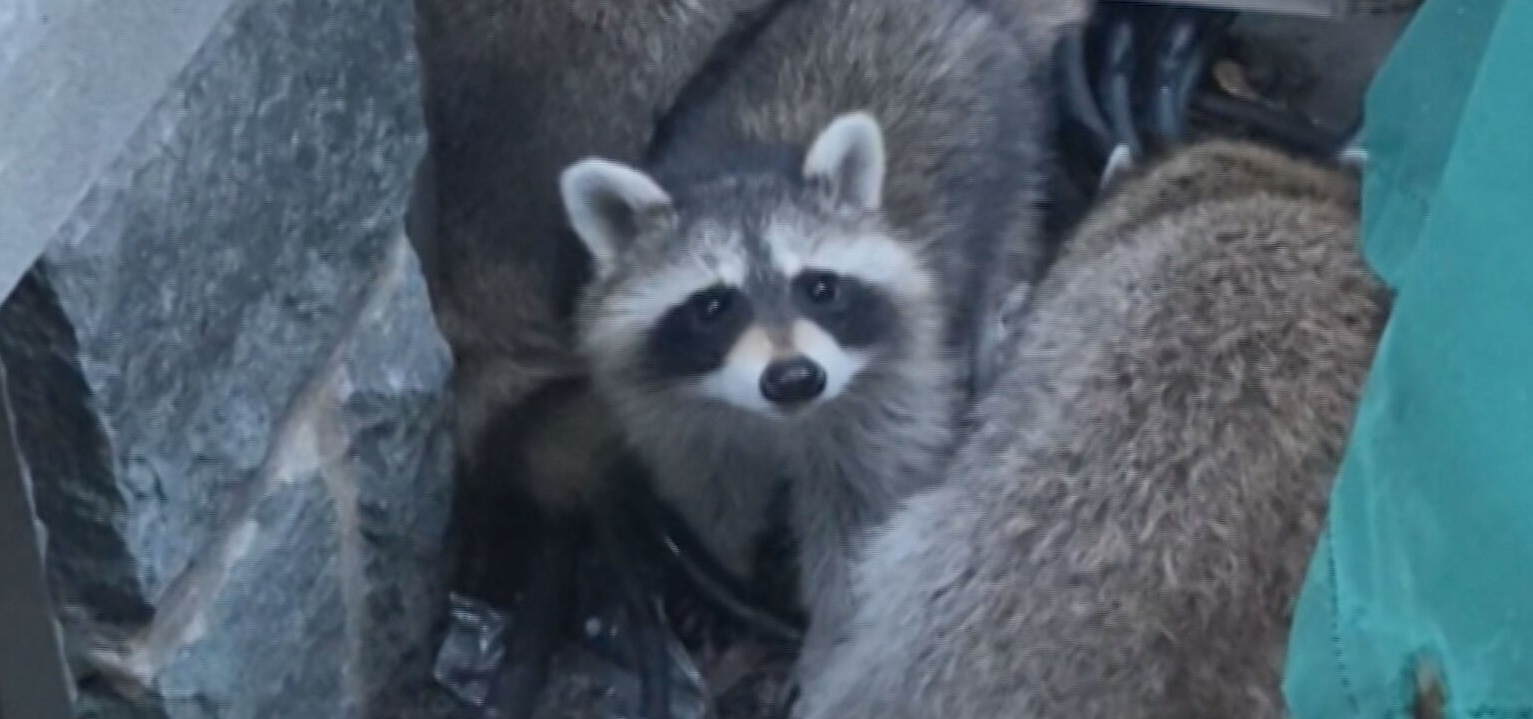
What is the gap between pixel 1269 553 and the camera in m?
2.48

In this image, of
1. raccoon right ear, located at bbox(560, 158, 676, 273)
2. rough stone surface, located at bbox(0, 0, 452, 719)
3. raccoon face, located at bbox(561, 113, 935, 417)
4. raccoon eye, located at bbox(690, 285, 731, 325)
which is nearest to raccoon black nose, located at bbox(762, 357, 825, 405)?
raccoon face, located at bbox(561, 113, 935, 417)

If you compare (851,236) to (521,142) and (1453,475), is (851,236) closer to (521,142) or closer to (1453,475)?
(521,142)

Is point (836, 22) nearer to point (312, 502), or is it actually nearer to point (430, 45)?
point (430, 45)

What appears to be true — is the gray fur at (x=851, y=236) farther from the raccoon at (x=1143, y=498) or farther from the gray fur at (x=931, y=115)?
the raccoon at (x=1143, y=498)

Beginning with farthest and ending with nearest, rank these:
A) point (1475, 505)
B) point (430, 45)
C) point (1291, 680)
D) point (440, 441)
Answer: point (430, 45) < point (440, 441) < point (1291, 680) < point (1475, 505)

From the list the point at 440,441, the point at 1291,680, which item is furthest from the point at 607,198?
the point at 1291,680

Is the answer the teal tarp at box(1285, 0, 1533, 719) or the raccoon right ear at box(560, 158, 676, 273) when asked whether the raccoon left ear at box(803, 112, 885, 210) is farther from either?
the teal tarp at box(1285, 0, 1533, 719)

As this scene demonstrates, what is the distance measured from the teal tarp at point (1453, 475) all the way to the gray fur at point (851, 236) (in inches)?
46.1

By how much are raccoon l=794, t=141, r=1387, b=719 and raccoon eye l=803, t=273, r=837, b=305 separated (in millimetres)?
207

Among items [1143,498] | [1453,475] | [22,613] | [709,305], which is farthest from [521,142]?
[1453,475]

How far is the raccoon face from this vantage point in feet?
9.68

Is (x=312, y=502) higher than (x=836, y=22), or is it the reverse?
(x=836, y=22)

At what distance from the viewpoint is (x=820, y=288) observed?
9.82 feet

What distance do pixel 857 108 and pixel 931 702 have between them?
92 cm
